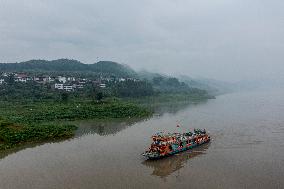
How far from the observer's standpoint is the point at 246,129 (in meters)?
49.3

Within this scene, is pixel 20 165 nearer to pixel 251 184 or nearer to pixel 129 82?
pixel 251 184

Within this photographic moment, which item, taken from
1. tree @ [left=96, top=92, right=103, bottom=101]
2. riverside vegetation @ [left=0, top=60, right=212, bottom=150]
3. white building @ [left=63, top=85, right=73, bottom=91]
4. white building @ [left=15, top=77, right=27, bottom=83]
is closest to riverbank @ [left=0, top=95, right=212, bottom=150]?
riverside vegetation @ [left=0, top=60, right=212, bottom=150]

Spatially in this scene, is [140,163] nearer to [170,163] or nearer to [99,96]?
[170,163]

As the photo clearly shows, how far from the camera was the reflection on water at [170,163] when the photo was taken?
99.7 ft

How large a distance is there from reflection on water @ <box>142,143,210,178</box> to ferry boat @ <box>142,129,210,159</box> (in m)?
0.50

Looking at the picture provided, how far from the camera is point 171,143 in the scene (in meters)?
35.5

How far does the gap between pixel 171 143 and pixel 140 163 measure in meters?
4.79

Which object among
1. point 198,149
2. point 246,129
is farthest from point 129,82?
point 198,149

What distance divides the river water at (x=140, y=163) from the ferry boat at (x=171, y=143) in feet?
2.32

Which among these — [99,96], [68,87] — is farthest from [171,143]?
[68,87]

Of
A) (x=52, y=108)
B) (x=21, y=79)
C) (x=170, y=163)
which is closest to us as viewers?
(x=170, y=163)

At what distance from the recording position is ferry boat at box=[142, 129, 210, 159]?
110 feet

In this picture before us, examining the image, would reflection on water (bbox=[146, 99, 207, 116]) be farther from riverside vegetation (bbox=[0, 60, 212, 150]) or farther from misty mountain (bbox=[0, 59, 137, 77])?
misty mountain (bbox=[0, 59, 137, 77])

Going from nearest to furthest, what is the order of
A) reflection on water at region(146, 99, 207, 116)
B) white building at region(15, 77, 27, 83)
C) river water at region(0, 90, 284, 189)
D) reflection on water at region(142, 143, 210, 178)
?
river water at region(0, 90, 284, 189) < reflection on water at region(142, 143, 210, 178) < reflection on water at region(146, 99, 207, 116) < white building at region(15, 77, 27, 83)
